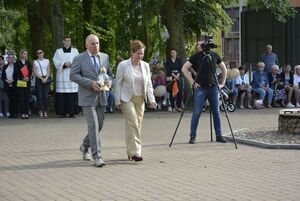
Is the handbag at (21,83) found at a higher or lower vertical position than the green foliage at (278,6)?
lower

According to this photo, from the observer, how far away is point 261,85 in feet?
76.6

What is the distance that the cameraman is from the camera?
13422mm

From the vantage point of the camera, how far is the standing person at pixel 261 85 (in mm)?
23141

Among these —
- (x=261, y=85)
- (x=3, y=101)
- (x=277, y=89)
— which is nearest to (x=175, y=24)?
(x=261, y=85)

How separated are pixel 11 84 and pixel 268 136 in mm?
8840

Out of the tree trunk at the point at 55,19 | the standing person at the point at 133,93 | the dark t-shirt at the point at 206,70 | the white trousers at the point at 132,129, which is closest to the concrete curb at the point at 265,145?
the dark t-shirt at the point at 206,70

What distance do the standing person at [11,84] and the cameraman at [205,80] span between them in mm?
7737

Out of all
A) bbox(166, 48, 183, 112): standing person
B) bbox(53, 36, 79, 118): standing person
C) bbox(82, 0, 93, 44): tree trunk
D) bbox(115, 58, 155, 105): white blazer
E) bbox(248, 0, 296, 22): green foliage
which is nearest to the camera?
bbox(115, 58, 155, 105): white blazer

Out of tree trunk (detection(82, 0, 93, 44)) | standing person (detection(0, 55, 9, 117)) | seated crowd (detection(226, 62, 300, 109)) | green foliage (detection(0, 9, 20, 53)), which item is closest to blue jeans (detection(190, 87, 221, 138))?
standing person (detection(0, 55, 9, 117))

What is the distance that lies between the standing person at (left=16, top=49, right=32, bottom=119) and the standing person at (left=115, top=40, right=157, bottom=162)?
8.83 metres

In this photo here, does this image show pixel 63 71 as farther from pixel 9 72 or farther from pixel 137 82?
pixel 137 82

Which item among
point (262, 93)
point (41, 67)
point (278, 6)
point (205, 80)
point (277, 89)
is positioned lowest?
point (262, 93)

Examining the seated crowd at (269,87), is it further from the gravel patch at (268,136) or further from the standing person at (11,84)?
the gravel patch at (268,136)

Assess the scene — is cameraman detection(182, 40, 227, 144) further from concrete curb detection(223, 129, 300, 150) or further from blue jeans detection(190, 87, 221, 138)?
concrete curb detection(223, 129, 300, 150)
